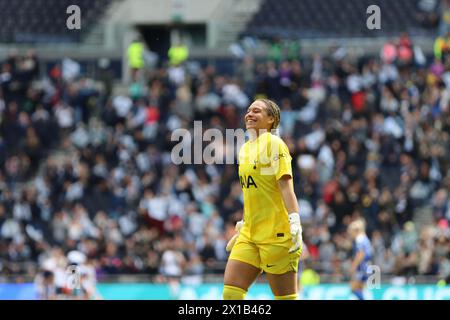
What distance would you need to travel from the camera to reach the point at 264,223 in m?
10.0

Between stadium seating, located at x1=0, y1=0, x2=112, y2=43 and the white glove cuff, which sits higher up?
stadium seating, located at x1=0, y1=0, x2=112, y2=43

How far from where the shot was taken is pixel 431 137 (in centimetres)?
2311

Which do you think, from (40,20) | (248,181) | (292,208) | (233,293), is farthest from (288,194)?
(40,20)

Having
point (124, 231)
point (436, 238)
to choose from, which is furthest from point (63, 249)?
point (436, 238)

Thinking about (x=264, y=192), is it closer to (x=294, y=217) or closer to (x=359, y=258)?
(x=294, y=217)

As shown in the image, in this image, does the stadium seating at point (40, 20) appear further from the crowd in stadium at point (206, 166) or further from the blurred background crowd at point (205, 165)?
the crowd in stadium at point (206, 166)

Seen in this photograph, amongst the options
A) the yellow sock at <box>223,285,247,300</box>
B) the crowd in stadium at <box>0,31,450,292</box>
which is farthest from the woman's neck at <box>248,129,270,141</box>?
the crowd in stadium at <box>0,31,450,292</box>

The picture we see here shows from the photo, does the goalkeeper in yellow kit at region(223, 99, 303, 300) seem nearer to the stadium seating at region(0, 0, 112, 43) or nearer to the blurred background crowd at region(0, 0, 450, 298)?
the blurred background crowd at region(0, 0, 450, 298)

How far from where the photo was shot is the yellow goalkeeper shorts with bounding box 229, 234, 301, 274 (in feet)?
32.6

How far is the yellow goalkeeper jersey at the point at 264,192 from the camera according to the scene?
32.4 ft

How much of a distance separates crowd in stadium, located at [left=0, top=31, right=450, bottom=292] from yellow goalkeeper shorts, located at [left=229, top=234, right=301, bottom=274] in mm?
9760

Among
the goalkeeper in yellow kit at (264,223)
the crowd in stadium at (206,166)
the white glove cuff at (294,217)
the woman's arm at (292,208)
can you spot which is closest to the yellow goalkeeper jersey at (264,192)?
the goalkeeper in yellow kit at (264,223)
